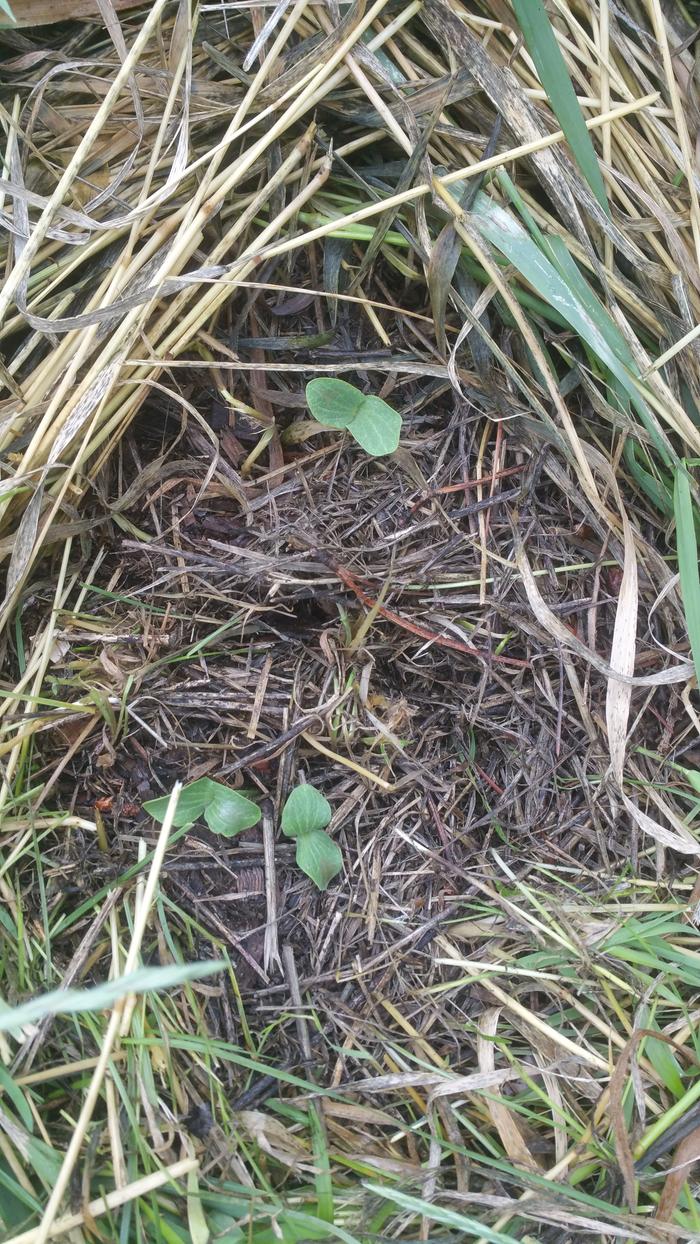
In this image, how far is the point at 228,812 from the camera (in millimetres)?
1030

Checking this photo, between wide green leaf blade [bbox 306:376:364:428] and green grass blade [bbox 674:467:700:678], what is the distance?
443mm

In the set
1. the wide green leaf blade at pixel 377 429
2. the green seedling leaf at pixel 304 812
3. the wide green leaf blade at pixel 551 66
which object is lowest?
the green seedling leaf at pixel 304 812

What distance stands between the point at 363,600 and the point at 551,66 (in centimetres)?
69

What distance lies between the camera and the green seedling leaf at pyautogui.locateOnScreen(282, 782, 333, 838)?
104 cm

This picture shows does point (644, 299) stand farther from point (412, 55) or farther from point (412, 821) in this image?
point (412, 821)

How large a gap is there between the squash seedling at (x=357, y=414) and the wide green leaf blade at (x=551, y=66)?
392 mm

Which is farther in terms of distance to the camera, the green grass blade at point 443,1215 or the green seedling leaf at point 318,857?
the green seedling leaf at point 318,857

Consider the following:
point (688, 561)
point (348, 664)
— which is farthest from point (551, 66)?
point (348, 664)

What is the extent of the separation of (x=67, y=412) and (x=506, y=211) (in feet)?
2.07

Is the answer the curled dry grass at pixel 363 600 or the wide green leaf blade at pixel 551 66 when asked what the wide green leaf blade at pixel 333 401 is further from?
the wide green leaf blade at pixel 551 66

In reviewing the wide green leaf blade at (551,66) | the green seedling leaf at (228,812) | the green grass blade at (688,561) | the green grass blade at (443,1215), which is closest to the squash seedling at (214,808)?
the green seedling leaf at (228,812)

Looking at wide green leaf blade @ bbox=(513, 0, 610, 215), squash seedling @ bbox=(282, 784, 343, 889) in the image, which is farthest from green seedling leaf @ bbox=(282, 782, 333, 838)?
wide green leaf blade @ bbox=(513, 0, 610, 215)

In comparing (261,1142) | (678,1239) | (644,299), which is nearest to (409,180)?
(644,299)

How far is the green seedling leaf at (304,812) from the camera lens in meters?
1.04
